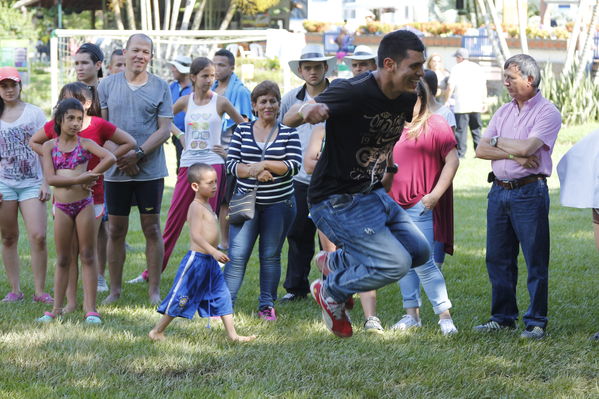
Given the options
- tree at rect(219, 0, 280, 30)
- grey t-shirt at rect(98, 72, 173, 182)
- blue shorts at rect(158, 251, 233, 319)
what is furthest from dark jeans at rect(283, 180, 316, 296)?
tree at rect(219, 0, 280, 30)

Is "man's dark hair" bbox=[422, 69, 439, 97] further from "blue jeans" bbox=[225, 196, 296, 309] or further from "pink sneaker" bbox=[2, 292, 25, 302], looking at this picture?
"pink sneaker" bbox=[2, 292, 25, 302]

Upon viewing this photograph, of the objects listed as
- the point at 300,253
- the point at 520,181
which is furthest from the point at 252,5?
the point at 520,181

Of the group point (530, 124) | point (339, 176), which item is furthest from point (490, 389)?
point (530, 124)

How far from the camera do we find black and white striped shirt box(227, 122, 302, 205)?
283 inches

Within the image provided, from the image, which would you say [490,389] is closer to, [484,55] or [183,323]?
[183,323]

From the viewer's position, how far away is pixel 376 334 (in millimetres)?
6902

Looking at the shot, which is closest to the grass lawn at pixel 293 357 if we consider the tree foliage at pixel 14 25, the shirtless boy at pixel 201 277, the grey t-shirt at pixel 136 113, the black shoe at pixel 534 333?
the black shoe at pixel 534 333

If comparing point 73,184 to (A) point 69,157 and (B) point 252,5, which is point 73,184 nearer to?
(A) point 69,157

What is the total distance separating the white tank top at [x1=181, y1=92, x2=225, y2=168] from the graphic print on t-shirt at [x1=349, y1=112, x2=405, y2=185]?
3303mm

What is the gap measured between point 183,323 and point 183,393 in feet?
5.69

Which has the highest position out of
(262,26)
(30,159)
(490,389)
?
(262,26)

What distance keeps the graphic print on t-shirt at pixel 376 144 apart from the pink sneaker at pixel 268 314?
6.77 feet

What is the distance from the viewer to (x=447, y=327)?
6.95 meters

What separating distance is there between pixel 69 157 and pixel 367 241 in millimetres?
2699
